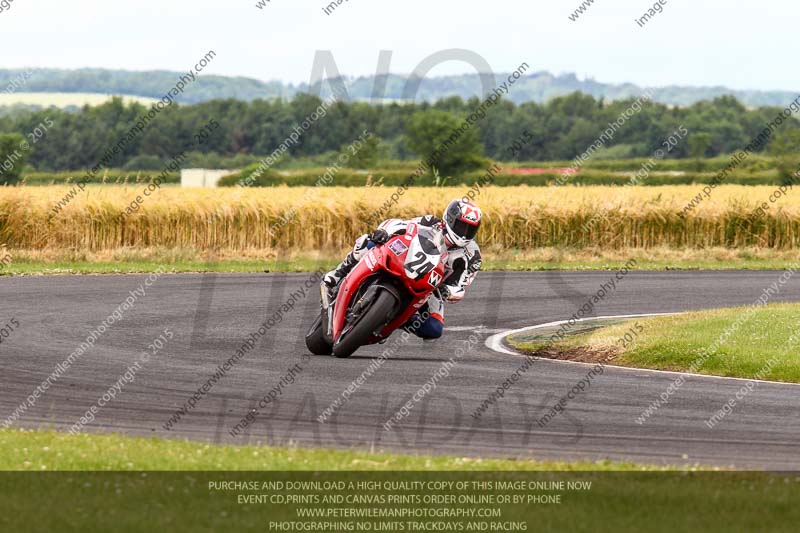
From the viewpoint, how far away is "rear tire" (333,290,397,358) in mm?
14727

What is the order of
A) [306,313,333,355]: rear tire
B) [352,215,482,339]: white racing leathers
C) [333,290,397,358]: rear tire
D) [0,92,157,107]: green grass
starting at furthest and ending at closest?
[0,92,157,107]: green grass → [306,313,333,355]: rear tire → [352,215,482,339]: white racing leathers → [333,290,397,358]: rear tire

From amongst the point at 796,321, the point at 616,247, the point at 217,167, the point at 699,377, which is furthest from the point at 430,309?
the point at 217,167

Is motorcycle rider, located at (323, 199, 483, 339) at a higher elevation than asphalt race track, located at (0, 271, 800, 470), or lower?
higher

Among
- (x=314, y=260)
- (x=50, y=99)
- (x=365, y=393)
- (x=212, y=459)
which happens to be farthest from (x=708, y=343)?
(x=50, y=99)

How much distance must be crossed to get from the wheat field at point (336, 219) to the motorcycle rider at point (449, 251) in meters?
19.2

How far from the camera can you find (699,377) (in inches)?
585

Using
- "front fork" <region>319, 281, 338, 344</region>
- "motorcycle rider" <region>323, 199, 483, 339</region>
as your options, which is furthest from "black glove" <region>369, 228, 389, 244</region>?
"front fork" <region>319, 281, 338, 344</region>

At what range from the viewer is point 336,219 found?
35.0 meters

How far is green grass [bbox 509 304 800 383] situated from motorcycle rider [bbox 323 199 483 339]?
2.34 m

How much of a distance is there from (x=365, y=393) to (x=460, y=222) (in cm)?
283

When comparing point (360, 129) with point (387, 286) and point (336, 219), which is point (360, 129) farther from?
point (387, 286)
